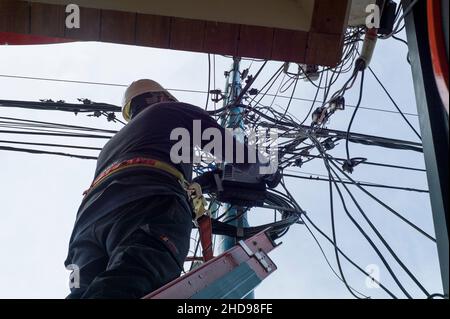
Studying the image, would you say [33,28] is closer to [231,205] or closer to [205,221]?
[205,221]

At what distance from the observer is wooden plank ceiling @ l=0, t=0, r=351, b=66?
283 centimetres

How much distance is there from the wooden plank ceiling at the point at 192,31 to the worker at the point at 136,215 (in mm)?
445

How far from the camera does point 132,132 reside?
9.71 ft

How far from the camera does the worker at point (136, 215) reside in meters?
1.94

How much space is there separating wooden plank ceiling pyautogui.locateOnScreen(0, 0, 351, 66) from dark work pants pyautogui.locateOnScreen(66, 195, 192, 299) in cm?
110

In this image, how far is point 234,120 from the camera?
508 cm

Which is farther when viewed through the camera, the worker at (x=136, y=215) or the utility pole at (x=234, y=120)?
the utility pole at (x=234, y=120)

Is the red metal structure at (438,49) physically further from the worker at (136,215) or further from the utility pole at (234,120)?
the utility pole at (234,120)

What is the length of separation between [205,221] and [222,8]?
1.25 meters

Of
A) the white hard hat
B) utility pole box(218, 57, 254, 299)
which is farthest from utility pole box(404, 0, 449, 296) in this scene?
the white hard hat

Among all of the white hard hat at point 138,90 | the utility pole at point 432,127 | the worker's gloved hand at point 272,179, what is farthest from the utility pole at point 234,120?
the utility pole at point 432,127

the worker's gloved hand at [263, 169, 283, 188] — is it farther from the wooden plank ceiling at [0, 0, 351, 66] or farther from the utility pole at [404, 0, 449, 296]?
the utility pole at [404, 0, 449, 296]
